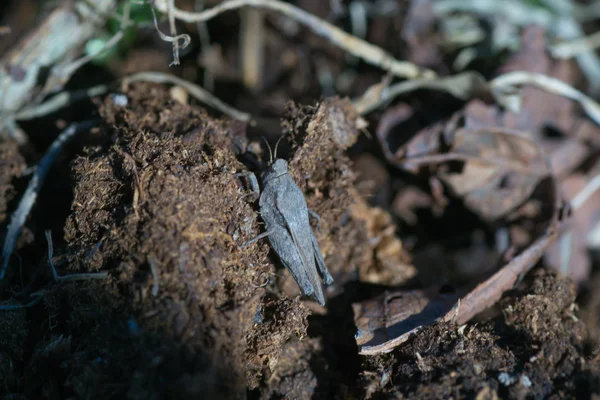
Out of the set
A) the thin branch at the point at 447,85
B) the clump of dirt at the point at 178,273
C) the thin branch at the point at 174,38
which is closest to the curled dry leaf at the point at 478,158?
the thin branch at the point at 447,85

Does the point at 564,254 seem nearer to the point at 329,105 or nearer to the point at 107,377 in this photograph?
the point at 329,105

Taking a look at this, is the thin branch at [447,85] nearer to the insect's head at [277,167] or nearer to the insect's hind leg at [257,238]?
the insect's head at [277,167]

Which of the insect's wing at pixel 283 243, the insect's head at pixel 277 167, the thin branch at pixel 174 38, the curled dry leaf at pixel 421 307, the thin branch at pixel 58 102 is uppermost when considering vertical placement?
Result: the thin branch at pixel 174 38

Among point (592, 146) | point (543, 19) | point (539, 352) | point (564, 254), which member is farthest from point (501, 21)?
point (539, 352)

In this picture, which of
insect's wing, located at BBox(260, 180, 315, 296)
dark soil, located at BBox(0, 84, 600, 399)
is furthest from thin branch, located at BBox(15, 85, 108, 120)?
insect's wing, located at BBox(260, 180, 315, 296)

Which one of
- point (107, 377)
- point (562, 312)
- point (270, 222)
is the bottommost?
point (562, 312)

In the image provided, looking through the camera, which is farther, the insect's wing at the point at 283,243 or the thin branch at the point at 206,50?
the thin branch at the point at 206,50

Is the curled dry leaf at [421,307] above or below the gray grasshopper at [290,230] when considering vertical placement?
below
